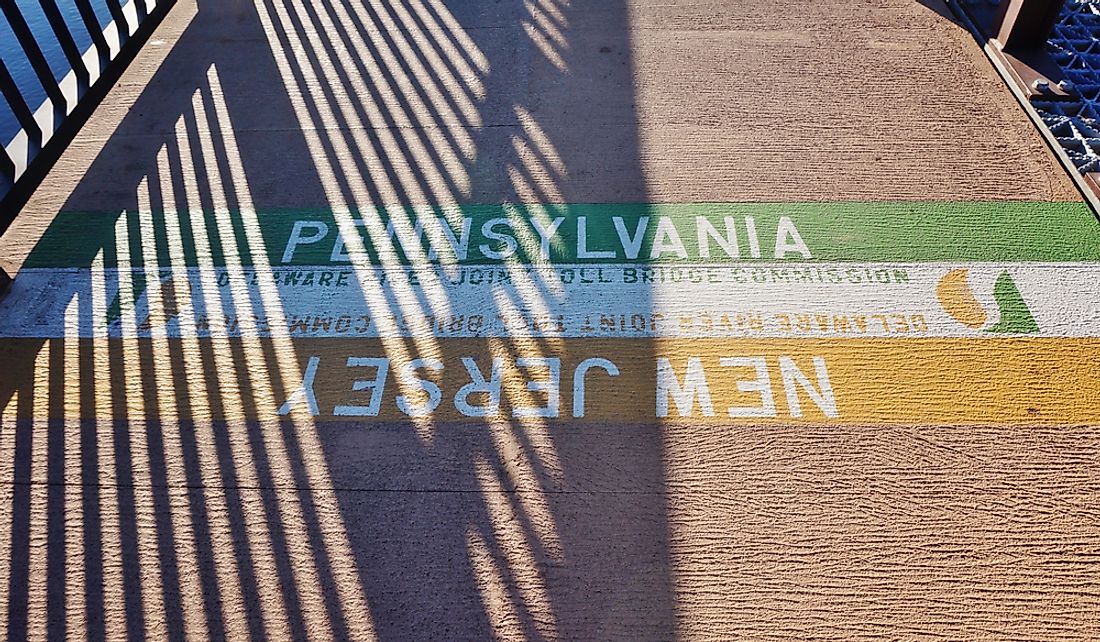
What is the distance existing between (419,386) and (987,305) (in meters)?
2.24

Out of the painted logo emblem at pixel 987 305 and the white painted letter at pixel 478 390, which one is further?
the painted logo emblem at pixel 987 305

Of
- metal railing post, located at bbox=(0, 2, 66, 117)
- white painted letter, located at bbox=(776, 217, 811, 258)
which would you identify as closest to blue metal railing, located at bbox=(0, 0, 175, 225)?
metal railing post, located at bbox=(0, 2, 66, 117)

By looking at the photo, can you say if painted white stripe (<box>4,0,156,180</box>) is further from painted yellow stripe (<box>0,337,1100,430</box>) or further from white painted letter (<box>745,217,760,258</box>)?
white painted letter (<box>745,217,760,258</box>)

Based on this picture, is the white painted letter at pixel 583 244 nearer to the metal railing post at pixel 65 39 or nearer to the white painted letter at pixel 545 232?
the white painted letter at pixel 545 232

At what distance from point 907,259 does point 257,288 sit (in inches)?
108

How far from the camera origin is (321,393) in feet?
9.00

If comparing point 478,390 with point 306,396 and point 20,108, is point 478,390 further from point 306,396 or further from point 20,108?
point 20,108

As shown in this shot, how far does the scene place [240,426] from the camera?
2.66 m

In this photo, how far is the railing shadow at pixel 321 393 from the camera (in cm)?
225

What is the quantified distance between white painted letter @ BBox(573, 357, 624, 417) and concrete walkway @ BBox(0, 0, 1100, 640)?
0.04 feet

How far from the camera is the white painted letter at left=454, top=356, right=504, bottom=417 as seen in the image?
105 inches

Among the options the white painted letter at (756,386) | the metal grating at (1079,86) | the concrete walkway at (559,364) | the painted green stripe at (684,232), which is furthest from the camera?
the metal grating at (1079,86)

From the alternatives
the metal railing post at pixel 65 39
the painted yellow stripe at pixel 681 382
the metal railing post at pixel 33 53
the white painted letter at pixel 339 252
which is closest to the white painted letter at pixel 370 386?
the painted yellow stripe at pixel 681 382

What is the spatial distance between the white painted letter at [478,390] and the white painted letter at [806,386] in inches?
41.1
